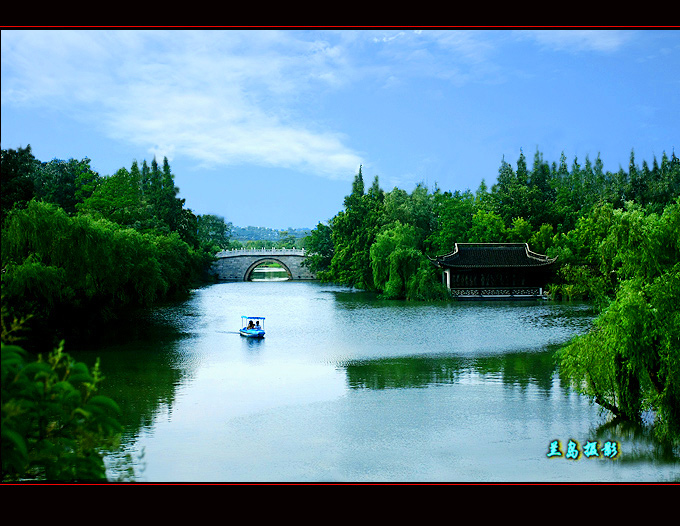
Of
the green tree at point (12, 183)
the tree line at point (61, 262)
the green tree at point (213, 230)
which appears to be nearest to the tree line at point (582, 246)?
the tree line at point (61, 262)

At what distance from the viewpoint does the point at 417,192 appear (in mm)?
34406

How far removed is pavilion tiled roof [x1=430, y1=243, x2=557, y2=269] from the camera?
27.8 metres

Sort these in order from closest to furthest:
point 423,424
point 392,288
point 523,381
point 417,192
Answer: point 423,424 < point 523,381 < point 392,288 < point 417,192

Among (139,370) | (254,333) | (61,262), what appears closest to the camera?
(139,370)

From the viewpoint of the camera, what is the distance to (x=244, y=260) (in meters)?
42.9

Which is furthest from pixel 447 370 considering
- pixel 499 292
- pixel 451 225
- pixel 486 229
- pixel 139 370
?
pixel 486 229

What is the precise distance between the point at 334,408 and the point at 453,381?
245 cm

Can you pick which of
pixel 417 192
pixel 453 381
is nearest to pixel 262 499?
pixel 453 381

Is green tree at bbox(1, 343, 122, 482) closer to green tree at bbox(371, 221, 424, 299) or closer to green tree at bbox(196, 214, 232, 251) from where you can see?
green tree at bbox(371, 221, 424, 299)

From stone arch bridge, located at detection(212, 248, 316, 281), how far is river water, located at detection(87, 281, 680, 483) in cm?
2531

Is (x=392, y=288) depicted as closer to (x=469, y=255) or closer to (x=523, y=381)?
(x=469, y=255)

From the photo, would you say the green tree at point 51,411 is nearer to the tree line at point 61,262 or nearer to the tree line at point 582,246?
the tree line at point 61,262

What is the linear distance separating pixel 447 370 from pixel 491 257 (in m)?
17.8

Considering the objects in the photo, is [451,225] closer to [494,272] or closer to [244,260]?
[494,272]
